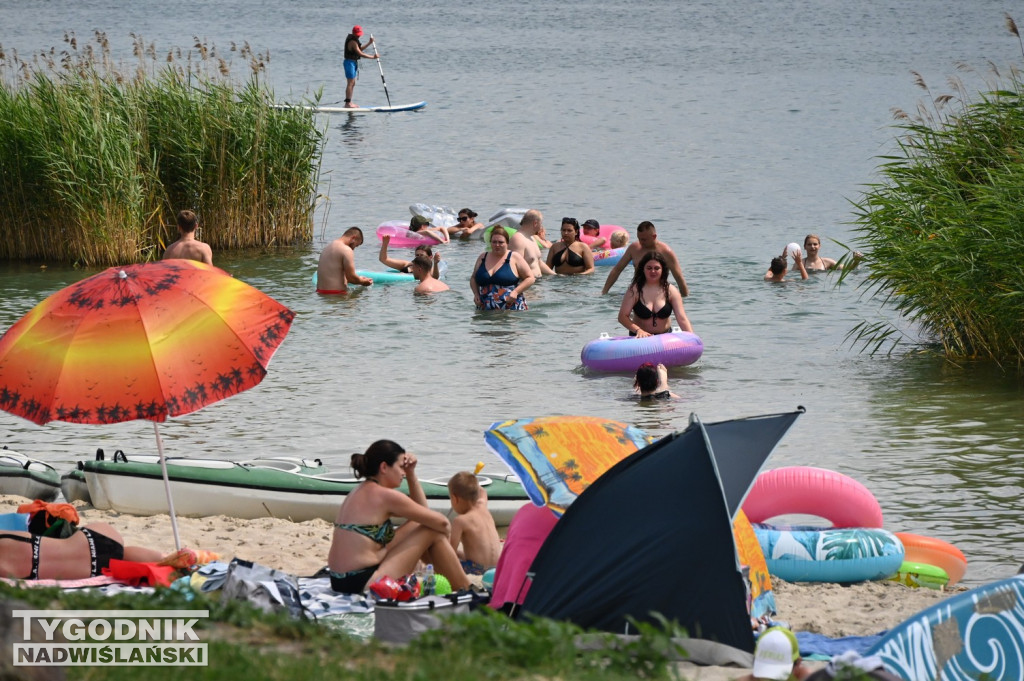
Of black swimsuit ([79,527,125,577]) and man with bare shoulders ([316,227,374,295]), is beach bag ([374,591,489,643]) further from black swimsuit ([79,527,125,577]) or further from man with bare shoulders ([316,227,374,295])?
man with bare shoulders ([316,227,374,295])

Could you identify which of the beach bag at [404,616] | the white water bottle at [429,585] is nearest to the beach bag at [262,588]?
the beach bag at [404,616]

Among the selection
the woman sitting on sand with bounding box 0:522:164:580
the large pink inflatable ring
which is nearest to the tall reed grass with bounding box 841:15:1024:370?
the large pink inflatable ring

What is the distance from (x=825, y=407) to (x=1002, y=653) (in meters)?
6.02

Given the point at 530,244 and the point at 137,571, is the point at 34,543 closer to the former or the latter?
the point at 137,571

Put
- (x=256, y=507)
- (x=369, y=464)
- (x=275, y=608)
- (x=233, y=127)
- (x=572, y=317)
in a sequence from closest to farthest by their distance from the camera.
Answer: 1. (x=275, y=608)
2. (x=369, y=464)
3. (x=256, y=507)
4. (x=572, y=317)
5. (x=233, y=127)

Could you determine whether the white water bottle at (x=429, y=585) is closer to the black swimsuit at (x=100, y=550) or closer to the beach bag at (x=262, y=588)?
the beach bag at (x=262, y=588)

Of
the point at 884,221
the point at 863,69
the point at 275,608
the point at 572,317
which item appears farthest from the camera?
the point at 863,69

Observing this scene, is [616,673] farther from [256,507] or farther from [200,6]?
[200,6]

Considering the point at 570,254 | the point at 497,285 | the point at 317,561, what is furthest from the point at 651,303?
the point at 317,561

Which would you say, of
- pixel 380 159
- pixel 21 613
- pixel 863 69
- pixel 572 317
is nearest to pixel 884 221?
pixel 572 317

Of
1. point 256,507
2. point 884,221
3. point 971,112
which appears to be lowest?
point 256,507

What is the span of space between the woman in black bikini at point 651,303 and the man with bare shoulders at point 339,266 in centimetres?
440

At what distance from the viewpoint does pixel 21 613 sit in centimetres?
440

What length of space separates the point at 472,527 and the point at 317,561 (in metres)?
0.99
